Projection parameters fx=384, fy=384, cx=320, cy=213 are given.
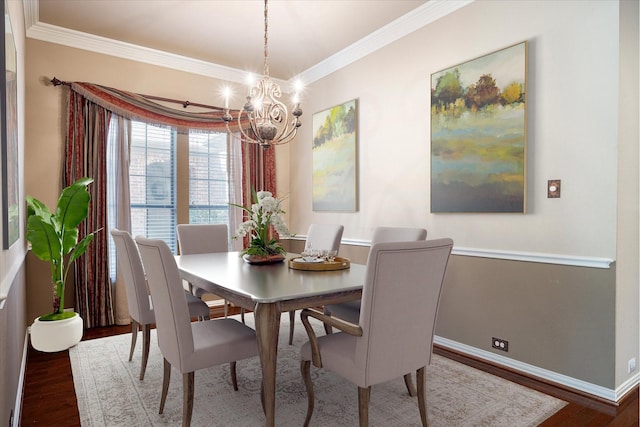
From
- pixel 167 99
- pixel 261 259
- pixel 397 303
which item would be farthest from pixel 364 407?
pixel 167 99

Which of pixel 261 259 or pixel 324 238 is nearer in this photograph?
pixel 261 259

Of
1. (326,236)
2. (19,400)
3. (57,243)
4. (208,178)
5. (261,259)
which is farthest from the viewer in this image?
(208,178)

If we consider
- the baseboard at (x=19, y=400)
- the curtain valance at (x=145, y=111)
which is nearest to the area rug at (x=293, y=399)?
the baseboard at (x=19, y=400)

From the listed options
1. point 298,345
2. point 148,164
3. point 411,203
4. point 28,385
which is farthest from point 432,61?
point 28,385

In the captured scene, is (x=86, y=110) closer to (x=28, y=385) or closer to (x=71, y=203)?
(x=71, y=203)

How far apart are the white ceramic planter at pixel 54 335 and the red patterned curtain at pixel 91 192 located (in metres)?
0.67

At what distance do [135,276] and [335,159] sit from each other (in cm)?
267

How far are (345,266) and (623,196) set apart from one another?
176cm

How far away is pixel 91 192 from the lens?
391cm

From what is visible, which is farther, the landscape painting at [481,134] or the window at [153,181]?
the window at [153,181]

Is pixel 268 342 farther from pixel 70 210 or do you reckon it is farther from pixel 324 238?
pixel 70 210

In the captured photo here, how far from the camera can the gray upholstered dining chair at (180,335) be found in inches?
73.4

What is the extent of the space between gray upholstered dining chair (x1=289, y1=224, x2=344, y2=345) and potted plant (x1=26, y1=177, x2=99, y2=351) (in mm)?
1800

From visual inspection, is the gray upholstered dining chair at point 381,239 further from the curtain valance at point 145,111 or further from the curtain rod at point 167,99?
the curtain rod at point 167,99
